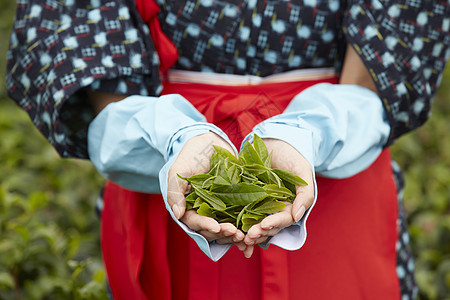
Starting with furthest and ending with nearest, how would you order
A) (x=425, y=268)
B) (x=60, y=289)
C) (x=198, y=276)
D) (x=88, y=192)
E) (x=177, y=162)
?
1. (x=88, y=192)
2. (x=425, y=268)
3. (x=60, y=289)
4. (x=198, y=276)
5. (x=177, y=162)

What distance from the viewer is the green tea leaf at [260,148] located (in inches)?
35.7

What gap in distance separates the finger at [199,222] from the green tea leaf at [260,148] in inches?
5.5

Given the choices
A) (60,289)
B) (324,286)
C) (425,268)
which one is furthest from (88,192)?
(324,286)

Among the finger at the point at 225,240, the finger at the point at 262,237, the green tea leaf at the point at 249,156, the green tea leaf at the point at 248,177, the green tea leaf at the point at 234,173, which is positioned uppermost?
the green tea leaf at the point at 249,156

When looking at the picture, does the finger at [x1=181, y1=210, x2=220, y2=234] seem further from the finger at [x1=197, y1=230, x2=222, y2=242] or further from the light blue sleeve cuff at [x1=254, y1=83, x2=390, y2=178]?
the light blue sleeve cuff at [x1=254, y1=83, x2=390, y2=178]

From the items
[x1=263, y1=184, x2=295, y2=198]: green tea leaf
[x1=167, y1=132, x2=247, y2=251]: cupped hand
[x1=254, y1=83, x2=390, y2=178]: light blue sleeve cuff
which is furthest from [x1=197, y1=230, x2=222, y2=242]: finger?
[x1=254, y1=83, x2=390, y2=178]: light blue sleeve cuff

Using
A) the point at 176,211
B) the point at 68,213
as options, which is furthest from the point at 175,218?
the point at 68,213

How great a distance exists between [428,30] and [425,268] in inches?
47.6

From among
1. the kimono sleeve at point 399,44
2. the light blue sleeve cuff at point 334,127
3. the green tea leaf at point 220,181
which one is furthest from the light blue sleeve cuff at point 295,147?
the kimono sleeve at point 399,44

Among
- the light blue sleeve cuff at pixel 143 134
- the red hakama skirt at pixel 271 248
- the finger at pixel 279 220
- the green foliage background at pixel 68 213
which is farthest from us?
the green foliage background at pixel 68 213

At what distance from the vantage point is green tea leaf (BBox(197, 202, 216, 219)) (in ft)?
2.77

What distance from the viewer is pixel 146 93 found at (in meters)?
1.11

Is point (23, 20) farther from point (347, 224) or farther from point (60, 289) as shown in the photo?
point (60, 289)

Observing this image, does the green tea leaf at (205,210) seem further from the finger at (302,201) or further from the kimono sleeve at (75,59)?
the kimono sleeve at (75,59)
